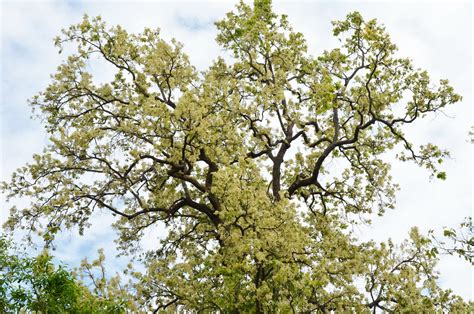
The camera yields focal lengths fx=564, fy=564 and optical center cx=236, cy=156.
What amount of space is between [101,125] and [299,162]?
807cm

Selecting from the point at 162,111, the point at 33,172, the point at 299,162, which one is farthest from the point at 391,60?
the point at 33,172

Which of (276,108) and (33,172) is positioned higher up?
(276,108)

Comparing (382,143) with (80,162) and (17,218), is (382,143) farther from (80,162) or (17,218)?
(17,218)

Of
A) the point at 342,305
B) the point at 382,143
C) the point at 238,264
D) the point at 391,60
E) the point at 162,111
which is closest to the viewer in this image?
the point at 238,264

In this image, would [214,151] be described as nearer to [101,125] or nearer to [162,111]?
[162,111]

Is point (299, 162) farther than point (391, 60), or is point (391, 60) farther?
point (299, 162)

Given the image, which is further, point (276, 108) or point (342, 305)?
point (276, 108)

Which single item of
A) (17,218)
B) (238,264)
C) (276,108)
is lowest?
(238,264)

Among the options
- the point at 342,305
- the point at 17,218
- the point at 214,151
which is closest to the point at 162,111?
the point at 214,151

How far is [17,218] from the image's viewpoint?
2008 centimetres

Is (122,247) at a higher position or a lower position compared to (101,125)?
lower

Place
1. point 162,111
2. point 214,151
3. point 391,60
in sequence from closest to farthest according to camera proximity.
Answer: point 162,111, point 214,151, point 391,60

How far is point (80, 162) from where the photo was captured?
65.7 ft

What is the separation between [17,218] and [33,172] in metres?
1.77
